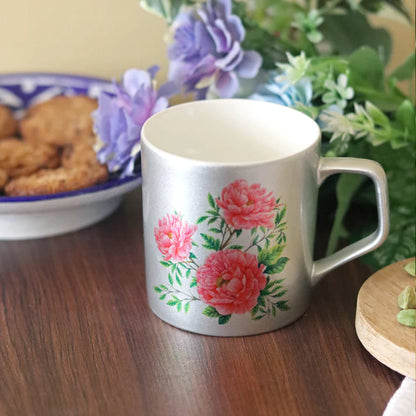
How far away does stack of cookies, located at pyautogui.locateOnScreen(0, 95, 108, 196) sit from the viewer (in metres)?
0.69

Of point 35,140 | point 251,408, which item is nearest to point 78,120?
point 35,140

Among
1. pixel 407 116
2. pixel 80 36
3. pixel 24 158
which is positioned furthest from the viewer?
pixel 80 36

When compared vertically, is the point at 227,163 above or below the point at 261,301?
above

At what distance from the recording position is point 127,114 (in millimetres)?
648

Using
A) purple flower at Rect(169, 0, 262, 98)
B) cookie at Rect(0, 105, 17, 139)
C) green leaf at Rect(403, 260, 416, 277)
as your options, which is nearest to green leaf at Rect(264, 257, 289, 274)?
green leaf at Rect(403, 260, 416, 277)

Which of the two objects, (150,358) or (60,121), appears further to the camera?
(60,121)

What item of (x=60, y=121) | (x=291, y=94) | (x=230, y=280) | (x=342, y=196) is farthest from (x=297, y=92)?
(x=60, y=121)

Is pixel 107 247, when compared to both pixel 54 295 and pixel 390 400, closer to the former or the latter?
pixel 54 295

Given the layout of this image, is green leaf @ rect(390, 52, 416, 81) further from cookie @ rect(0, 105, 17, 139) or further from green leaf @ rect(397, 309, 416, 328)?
cookie @ rect(0, 105, 17, 139)

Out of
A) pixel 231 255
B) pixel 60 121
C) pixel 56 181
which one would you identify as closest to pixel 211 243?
pixel 231 255

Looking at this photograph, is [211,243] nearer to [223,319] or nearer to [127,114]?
[223,319]

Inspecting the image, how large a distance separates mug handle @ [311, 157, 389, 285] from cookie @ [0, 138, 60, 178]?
33cm

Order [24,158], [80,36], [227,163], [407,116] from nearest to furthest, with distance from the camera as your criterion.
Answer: [227,163]
[407,116]
[24,158]
[80,36]

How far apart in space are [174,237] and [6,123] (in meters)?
0.38
